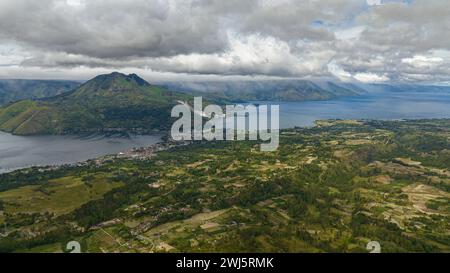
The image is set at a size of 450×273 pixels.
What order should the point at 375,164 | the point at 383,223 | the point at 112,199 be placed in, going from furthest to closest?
the point at 375,164
the point at 112,199
the point at 383,223

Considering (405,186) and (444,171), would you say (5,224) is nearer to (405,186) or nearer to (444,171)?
(405,186)

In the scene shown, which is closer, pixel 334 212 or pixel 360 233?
pixel 360 233

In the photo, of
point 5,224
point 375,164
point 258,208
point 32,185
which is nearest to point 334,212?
point 258,208

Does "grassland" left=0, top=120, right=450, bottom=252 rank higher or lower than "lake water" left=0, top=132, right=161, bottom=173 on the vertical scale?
higher

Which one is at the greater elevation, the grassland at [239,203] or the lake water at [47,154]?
the grassland at [239,203]

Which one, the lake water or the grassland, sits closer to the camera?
the grassland

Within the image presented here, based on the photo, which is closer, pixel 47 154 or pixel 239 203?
pixel 239 203

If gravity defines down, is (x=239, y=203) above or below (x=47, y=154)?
above

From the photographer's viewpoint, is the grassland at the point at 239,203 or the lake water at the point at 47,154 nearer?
the grassland at the point at 239,203
